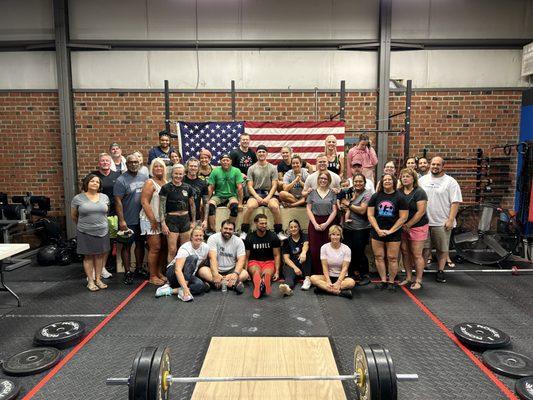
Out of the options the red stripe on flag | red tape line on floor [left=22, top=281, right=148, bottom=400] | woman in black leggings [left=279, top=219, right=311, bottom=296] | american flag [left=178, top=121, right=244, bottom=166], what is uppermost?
the red stripe on flag

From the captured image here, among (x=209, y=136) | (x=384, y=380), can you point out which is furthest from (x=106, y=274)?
(x=384, y=380)

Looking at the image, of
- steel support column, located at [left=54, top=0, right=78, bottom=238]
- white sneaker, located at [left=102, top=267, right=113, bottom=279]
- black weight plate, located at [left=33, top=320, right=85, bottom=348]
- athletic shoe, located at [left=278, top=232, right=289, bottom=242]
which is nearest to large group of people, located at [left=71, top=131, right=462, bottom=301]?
athletic shoe, located at [left=278, top=232, right=289, bottom=242]

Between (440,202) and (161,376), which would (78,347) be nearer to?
(161,376)

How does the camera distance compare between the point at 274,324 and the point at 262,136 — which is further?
the point at 262,136

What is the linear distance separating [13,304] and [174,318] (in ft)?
7.06

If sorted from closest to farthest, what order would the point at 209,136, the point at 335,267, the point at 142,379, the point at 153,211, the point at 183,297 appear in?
the point at 142,379
the point at 183,297
the point at 335,267
the point at 153,211
the point at 209,136

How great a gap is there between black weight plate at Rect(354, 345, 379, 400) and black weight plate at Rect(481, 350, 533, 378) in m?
1.42

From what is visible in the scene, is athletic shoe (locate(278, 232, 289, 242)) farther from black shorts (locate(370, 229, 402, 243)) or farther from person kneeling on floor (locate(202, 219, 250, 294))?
black shorts (locate(370, 229, 402, 243))

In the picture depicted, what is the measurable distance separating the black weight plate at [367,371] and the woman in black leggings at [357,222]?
2678mm

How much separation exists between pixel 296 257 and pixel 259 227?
2.30 ft

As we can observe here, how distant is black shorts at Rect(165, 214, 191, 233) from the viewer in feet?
16.5

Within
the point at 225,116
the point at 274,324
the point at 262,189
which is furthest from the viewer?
the point at 225,116

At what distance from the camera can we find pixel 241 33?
7312 mm

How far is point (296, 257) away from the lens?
17.4 ft
